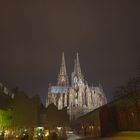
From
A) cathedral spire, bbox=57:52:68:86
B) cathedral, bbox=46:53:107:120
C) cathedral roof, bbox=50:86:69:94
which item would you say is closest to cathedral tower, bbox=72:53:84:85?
cathedral, bbox=46:53:107:120

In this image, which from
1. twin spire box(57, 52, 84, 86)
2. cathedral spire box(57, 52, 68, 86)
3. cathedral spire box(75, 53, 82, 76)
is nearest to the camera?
cathedral spire box(75, 53, 82, 76)

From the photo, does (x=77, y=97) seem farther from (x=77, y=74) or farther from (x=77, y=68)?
(x=77, y=68)

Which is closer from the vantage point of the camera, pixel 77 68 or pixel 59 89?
pixel 59 89

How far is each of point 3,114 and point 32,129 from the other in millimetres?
8692

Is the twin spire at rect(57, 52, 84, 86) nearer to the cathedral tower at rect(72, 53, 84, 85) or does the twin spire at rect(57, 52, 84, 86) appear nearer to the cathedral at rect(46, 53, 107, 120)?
the cathedral tower at rect(72, 53, 84, 85)

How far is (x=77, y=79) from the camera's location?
157500 millimetres

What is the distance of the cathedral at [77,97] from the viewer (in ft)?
457

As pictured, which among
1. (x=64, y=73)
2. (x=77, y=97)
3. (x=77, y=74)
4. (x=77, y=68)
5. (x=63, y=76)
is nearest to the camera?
(x=77, y=97)

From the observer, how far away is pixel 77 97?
476ft

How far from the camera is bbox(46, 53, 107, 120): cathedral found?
139250mm

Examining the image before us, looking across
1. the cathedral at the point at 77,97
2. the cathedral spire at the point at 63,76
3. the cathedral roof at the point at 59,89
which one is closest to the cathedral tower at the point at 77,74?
the cathedral at the point at 77,97

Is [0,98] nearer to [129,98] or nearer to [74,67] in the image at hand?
[129,98]

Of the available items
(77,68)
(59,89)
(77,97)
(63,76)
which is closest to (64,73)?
(63,76)

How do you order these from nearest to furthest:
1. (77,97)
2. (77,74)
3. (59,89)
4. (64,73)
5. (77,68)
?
(77,97) < (59,89) < (77,74) < (77,68) < (64,73)
